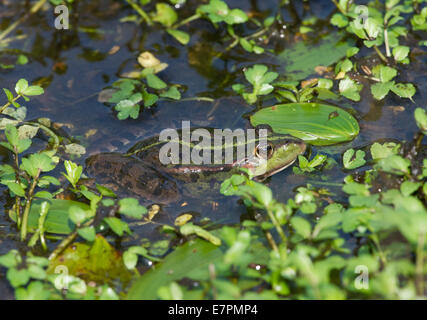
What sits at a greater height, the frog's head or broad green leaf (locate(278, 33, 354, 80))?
broad green leaf (locate(278, 33, 354, 80))

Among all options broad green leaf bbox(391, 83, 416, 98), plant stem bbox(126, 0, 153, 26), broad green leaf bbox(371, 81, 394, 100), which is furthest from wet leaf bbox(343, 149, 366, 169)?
plant stem bbox(126, 0, 153, 26)

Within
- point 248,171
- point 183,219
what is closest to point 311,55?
point 248,171

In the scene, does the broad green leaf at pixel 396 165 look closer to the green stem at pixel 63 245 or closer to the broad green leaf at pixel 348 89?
the broad green leaf at pixel 348 89

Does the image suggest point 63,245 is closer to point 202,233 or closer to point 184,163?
point 202,233

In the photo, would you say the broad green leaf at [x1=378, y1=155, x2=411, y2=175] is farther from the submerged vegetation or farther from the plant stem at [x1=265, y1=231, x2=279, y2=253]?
the plant stem at [x1=265, y1=231, x2=279, y2=253]

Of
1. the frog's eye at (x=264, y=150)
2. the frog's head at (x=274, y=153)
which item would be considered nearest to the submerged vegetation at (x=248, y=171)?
the frog's head at (x=274, y=153)

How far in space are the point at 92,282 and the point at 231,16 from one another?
3388mm

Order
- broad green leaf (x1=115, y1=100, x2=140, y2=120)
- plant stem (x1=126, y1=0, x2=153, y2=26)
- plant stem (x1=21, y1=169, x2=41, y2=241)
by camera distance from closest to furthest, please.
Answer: plant stem (x1=21, y1=169, x2=41, y2=241)
broad green leaf (x1=115, y1=100, x2=140, y2=120)
plant stem (x1=126, y1=0, x2=153, y2=26)

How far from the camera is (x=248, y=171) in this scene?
3814mm

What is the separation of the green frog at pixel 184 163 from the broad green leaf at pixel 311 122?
101 millimetres

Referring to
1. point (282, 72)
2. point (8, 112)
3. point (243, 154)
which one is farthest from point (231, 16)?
point (8, 112)

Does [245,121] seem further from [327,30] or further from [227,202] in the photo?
[327,30]

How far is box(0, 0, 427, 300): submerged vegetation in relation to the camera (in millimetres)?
3086
